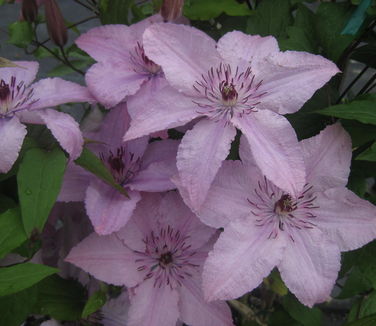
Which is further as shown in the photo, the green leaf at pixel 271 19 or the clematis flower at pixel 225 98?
the green leaf at pixel 271 19

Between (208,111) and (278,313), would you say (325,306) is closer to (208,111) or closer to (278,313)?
(278,313)

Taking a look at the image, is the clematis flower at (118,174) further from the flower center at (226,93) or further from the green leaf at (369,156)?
the green leaf at (369,156)

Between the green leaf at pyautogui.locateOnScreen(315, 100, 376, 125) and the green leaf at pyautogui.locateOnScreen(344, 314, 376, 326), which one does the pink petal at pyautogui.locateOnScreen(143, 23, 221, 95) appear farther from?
the green leaf at pyautogui.locateOnScreen(344, 314, 376, 326)

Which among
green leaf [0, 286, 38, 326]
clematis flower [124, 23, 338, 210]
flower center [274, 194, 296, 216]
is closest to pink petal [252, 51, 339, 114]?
clematis flower [124, 23, 338, 210]

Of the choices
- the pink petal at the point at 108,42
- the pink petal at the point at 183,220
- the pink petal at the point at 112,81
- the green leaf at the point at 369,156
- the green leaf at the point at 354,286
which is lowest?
the green leaf at the point at 354,286

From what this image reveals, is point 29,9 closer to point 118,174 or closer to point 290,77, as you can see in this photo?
point 118,174

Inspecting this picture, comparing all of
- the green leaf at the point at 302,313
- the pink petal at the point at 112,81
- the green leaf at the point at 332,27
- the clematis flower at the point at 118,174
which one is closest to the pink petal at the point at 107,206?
the clematis flower at the point at 118,174
